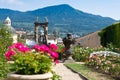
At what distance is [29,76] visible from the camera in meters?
7.16

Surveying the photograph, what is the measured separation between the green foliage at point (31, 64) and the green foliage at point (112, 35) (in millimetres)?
A: 24277

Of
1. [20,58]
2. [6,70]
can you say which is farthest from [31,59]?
[6,70]

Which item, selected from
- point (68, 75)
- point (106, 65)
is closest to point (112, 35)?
point (106, 65)

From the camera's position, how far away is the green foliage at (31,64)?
7500mm

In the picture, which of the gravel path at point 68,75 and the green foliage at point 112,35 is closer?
the gravel path at point 68,75

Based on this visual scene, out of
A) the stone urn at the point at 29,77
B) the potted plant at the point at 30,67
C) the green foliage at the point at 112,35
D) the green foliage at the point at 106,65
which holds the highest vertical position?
the green foliage at the point at 112,35

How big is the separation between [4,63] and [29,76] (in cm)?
570

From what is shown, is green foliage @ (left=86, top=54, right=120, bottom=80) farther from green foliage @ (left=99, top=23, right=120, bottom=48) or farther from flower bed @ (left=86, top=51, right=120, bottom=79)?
green foliage @ (left=99, top=23, right=120, bottom=48)

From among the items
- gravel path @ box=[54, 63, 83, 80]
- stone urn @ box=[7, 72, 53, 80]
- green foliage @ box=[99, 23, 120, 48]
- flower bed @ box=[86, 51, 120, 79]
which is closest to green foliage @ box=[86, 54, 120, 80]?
flower bed @ box=[86, 51, 120, 79]

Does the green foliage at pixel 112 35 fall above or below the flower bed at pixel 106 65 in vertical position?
above

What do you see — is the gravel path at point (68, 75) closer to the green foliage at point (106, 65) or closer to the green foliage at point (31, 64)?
the green foliage at point (106, 65)

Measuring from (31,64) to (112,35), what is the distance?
88.3ft

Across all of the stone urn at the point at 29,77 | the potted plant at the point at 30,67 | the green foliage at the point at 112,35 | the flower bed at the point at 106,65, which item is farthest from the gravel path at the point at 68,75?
the green foliage at the point at 112,35

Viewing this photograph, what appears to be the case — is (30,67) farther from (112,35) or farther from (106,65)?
(112,35)
